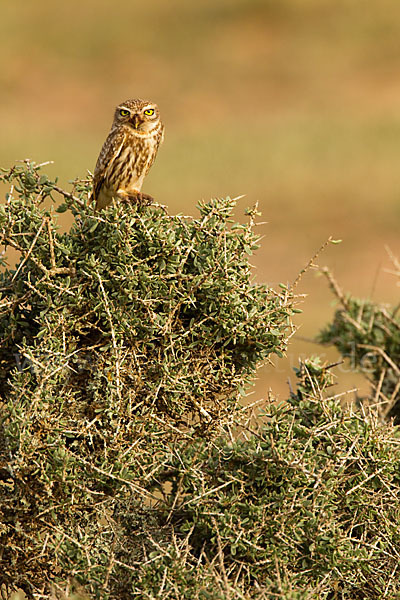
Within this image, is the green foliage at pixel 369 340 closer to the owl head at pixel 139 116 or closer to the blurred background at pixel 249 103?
the owl head at pixel 139 116

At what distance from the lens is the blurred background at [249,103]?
20422 mm

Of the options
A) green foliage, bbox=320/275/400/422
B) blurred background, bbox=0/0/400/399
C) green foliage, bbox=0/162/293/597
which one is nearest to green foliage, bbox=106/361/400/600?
green foliage, bbox=0/162/293/597

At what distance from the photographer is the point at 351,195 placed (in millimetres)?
21859

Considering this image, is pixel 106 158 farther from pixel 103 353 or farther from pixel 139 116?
pixel 103 353

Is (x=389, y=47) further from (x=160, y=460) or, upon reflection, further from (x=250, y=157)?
(x=160, y=460)

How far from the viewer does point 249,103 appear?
3159 centimetres

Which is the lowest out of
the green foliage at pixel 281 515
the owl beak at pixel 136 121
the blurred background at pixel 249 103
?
the green foliage at pixel 281 515

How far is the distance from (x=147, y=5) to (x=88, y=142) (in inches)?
593

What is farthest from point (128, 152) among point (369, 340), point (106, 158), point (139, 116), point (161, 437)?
point (161, 437)

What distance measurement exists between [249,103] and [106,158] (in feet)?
88.7

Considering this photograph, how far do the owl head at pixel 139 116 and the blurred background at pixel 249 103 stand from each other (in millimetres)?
9917

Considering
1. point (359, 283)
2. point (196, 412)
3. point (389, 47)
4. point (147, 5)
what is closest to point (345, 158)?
point (359, 283)

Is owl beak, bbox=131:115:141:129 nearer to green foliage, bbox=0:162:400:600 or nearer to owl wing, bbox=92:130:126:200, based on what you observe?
owl wing, bbox=92:130:126:200

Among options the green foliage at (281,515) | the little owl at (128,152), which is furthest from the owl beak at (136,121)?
the green foliage at (281,515)
